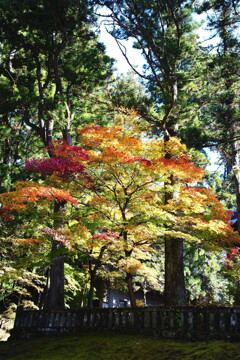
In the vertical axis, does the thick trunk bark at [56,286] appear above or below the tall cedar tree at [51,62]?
below

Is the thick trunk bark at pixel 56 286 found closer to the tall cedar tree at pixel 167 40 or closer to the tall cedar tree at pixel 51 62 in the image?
the tall cedar tree at pixel 51 62

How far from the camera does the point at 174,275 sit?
8258 mm

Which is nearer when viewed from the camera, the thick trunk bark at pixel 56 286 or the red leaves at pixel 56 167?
the red leaves at pixel 56 167

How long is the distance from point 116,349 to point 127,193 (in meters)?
3.79

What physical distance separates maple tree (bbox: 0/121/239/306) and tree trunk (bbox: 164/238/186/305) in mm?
1037

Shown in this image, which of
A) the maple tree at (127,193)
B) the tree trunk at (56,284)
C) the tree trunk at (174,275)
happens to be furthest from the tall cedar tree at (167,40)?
the tree trunk at (56,284)

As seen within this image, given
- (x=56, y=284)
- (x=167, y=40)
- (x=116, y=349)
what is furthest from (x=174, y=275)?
(x=167, y=40)

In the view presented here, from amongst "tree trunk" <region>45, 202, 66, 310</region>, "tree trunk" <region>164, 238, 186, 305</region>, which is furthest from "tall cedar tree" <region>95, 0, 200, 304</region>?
"tree trunk" <region>45, 202, 66, 310</region>

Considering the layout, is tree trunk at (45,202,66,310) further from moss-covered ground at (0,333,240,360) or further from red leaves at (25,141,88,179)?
red leaves at (25,141,88,179)

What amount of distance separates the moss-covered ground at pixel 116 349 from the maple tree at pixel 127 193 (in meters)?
1.67

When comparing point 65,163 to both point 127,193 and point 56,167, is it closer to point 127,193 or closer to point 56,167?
point 56,167

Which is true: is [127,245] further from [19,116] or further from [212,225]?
[19,116]

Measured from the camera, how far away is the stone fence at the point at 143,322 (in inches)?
179

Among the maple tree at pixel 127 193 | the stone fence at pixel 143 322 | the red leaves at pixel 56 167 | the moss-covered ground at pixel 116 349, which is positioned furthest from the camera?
the red leaves at pixel 56 167
